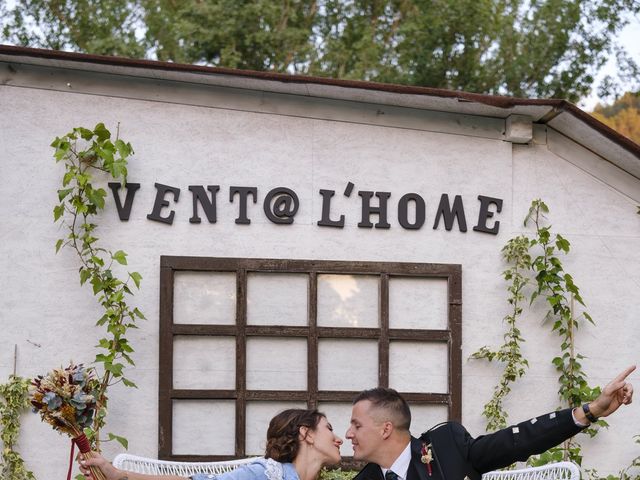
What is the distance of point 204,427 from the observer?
7.57 metres

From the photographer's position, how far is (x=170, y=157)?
771 cm

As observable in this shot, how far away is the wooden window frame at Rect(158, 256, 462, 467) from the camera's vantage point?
752 cm

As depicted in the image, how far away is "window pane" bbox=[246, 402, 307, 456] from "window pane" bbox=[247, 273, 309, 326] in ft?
1.84

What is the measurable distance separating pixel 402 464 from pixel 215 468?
1.65 meters

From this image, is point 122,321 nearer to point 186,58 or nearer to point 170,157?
point 170,157

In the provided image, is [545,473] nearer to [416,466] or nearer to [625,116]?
[416,466]

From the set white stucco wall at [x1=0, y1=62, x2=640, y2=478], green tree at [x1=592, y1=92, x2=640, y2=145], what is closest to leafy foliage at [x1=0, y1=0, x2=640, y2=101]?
green tree at [x1=592, y1=92, x2=640, y2=145]

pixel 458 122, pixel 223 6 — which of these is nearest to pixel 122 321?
pixel 458 122

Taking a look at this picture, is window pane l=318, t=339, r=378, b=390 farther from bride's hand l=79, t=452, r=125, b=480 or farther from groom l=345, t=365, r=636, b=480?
bride's hand l=79, t=452, r=125, b=480

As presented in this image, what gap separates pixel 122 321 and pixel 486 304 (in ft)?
8.41

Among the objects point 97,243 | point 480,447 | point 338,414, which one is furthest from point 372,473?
point 97,243

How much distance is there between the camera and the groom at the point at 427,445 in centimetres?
542

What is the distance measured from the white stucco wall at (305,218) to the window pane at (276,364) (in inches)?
13.5

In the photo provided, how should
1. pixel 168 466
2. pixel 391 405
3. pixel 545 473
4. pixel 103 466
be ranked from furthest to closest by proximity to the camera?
1. pixel 168 466
2. pixel 545 473
3. pixel 391 405
4. pixel 103 466
